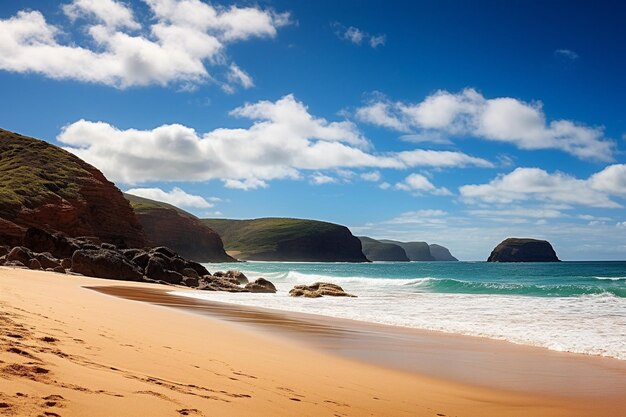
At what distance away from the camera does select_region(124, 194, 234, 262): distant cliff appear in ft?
428

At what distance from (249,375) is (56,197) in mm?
56821

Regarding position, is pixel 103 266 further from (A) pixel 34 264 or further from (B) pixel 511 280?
(B) pixel 511 280

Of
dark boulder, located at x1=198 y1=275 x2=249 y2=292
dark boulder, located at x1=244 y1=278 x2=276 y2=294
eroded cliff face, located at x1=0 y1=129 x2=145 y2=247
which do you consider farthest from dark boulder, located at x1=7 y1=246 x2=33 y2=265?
dark boulder, located at x1=244 y1=278 x2=276 y2=294

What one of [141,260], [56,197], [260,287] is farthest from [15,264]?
[56,197]

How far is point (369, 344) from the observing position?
11125 mm

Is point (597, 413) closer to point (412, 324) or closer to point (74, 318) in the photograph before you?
point (74, 318)

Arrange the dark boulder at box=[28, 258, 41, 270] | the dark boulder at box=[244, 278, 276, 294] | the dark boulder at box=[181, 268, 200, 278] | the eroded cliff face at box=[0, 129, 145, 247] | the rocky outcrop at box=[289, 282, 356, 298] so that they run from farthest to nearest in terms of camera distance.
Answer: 1. the eroded cliff face at box=[0, 129, 145, 247]
2. the dark boulder at box=[181, 268, 200, 278]
3. the dark boulder at box=[244, 278, 276, 294]
4. the dark boulder at box=[28, 258, 41, 270]
5. the rocky outcrop at box=[289, 282, 356, 298]

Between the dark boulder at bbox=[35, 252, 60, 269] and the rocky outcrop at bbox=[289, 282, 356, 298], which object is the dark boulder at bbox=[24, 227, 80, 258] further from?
the rocky outcrop at bbox=[289, 282, 356, 298]

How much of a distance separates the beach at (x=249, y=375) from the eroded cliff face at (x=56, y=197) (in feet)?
139

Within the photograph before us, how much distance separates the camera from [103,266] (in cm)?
3269

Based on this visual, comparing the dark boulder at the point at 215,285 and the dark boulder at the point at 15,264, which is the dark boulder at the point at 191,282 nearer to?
the dark boulder at the point at 215,285

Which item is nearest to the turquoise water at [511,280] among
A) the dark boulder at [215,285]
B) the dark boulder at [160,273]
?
the dark boulder at [215,285]

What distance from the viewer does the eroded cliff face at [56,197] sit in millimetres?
49719

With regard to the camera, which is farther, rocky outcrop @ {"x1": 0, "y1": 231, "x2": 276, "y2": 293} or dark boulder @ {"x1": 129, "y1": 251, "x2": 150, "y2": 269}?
dark boulder @ {"x1": 129, "y1": 251, "x2": 150, "y2": 269}
